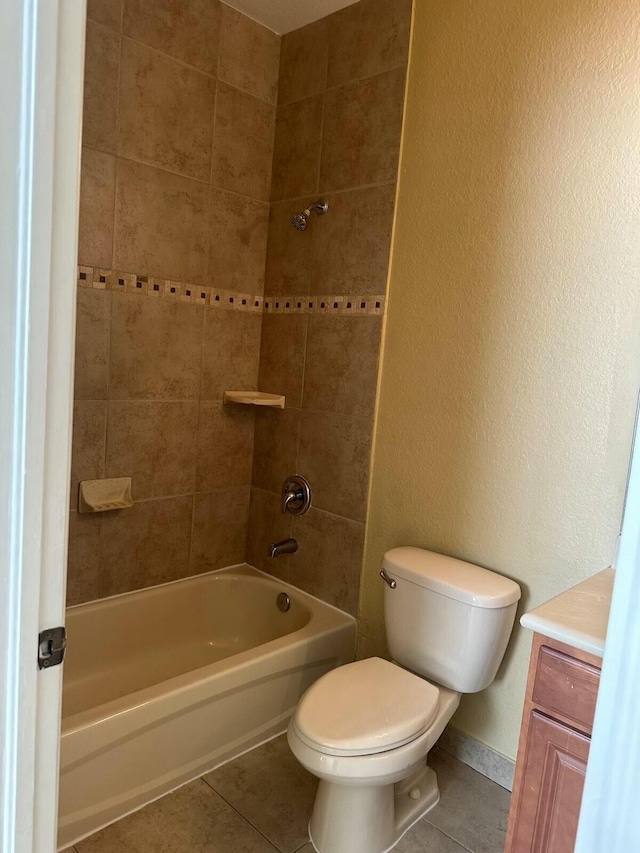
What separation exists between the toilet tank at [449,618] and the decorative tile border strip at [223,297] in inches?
36.5

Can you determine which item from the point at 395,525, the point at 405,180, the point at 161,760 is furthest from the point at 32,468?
the point at 405,180

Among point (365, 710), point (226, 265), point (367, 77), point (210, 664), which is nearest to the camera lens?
point (365, 710)

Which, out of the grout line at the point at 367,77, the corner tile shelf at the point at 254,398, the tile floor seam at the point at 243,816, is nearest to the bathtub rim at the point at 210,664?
the tile floor seam at the point at 243,816

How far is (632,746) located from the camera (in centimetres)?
63

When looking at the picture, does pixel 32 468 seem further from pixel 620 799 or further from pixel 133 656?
pixel 133 656

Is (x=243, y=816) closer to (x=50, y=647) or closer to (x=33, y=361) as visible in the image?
(x=50, y=647)

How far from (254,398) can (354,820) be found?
1501 mm

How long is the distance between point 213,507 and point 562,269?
65.0 inches

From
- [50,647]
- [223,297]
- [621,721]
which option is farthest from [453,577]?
[223,297]

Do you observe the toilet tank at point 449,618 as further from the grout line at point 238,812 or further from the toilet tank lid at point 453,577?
the grout line at point 238,812

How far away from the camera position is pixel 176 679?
1848 mm

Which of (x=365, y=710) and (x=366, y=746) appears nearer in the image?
(x=366, y=746)

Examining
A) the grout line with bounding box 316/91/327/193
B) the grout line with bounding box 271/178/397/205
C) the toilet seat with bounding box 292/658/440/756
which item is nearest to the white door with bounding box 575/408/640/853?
the toilet seat with bounding box 292/658/440/756

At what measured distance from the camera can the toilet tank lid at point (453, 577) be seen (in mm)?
1754
